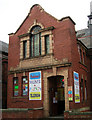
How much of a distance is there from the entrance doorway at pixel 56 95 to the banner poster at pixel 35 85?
1.13 m

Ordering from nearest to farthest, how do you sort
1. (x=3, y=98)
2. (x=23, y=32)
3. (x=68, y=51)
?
(x=68, y=51) → (x=23, y=32) → (x=3, y=98)

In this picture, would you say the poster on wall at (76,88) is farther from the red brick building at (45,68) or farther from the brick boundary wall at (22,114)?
the brick boundary wall at (22,114)

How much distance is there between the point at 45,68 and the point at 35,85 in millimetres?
1998

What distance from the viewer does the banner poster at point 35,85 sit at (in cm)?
1692

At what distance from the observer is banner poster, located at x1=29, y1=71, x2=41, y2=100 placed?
16.9 metres

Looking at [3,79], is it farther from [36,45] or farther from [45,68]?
[45,68]

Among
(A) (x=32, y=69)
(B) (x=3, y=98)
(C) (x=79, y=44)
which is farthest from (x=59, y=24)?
(B) (x=3, y=98)

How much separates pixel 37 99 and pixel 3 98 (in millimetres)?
6928

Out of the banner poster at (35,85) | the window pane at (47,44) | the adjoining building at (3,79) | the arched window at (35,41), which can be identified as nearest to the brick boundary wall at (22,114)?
the banner poster at (35,85)

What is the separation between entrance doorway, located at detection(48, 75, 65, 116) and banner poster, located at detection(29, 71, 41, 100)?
1.13 m

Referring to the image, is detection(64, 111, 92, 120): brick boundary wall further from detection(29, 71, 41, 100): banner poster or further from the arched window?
the arched window

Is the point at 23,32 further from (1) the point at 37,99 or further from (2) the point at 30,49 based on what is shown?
(1) the point at 37,99

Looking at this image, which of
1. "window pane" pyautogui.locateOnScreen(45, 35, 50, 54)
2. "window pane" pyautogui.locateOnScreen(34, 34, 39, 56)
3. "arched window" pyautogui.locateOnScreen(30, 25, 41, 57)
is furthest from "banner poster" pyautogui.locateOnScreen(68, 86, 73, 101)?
"window pane" pyautogui.locateOnScreen(34, 34, 39, 56)

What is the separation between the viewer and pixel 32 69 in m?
17.7
